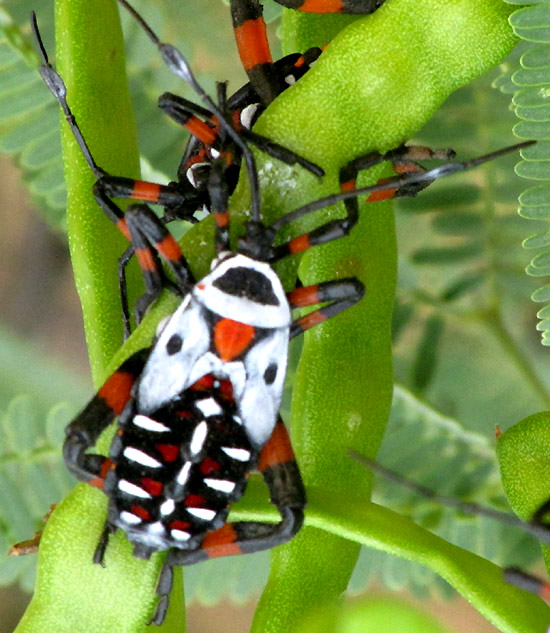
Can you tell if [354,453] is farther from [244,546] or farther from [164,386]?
[164,386]

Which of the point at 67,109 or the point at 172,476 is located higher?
the point at 67,109

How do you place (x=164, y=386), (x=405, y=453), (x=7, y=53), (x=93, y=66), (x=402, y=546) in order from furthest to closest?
(x=405, y=453), (x=7, y=53), (x=93, y=66), (x=164, y=386), (x=402, y=546)

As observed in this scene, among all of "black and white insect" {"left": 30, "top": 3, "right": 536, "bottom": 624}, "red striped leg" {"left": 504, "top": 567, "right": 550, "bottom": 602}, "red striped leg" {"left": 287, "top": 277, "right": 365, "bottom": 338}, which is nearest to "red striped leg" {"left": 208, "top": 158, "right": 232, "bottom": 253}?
"black and white insect" {"left": 30, "top": 3, "right": 536, "bottom": 624}

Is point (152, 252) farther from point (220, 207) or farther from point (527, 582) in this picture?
point (527, 582)

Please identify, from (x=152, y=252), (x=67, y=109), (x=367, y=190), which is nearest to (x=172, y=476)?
(x=152, y=252)

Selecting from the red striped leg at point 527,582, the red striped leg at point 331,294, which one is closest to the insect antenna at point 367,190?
the red striped leg at point 331,294

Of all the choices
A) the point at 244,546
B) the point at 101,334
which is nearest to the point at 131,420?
the point at 101,334

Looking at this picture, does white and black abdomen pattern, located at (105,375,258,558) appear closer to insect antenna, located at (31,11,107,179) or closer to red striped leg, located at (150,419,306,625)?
red striped leg, located at (150,419,306,625)
